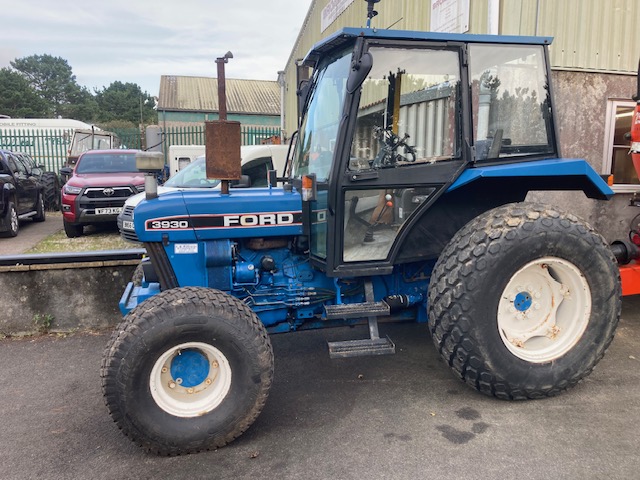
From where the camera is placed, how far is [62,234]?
1013 cm

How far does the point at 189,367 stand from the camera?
3.12 m

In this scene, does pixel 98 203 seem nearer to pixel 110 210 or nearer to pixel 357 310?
pixel 110 210

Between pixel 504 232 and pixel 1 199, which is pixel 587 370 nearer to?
pixel 504 232

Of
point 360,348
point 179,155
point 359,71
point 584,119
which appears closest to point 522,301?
point 360,348

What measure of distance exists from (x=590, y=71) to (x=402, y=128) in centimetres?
384

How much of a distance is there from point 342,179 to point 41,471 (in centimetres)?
245

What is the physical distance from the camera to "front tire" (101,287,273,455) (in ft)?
9.58

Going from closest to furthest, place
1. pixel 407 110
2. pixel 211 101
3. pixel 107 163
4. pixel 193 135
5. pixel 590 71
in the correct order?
pixel 407 110 < pixel 590 71 < pixel 107 163 < pixel 193 135 < pixel 211 101

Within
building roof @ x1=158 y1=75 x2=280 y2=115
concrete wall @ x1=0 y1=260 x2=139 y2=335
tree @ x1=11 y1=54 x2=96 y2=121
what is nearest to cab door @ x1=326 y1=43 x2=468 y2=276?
concrete wall @ x1=0 y1=260 x2=139 y2=335

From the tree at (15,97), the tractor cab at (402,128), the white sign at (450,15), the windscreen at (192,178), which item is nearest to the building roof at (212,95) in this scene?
the tree at (15,97)

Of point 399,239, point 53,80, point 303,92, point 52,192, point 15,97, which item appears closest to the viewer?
point 399,239

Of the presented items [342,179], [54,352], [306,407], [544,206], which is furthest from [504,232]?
[54,352]

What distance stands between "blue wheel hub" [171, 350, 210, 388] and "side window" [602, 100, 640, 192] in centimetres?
560

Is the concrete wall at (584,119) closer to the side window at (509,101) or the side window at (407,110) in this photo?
the side window at (509,101)
